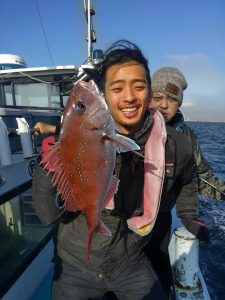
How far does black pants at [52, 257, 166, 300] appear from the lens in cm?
281

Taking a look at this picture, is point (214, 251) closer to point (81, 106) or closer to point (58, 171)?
point (58, 171)

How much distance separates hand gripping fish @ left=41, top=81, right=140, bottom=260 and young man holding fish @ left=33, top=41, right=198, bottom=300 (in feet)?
1.57

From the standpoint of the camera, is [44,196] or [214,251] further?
[214,251]

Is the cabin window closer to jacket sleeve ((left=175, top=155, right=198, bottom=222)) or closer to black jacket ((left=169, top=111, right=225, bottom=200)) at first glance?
black jacket ((left=169, top=111, right=225, bottom=200))

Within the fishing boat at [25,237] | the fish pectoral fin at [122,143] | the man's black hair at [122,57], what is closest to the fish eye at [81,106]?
the fish pectoral fin at [122,143]

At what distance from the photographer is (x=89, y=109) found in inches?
73.0

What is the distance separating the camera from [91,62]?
6.00 m

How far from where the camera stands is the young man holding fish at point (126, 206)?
2.52 m

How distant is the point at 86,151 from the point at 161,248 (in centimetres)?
228

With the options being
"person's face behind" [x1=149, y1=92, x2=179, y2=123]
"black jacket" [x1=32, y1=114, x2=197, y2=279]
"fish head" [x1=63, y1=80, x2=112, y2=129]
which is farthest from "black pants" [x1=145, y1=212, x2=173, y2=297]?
"fish head" [x1=63, y1=80, x2=112, y2=129]

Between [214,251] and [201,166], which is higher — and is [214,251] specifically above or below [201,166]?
below

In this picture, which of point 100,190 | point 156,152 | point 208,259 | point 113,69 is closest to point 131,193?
point 156,152

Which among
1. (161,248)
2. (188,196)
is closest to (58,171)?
(188,196)

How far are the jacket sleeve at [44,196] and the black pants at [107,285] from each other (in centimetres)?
69
